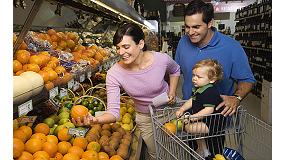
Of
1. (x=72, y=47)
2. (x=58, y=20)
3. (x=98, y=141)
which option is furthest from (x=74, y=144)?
(x=58, y=20)

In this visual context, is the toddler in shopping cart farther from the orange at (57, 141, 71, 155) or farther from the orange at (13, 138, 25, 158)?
the orange at (13, 138, 25, 158)

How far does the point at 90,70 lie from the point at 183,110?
4.81ft

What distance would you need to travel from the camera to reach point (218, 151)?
87.7 inches

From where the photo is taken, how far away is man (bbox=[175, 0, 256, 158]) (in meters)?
2.44

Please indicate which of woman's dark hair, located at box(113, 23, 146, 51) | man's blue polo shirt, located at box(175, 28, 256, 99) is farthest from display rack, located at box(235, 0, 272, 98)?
woman's dark hair, located at box(113, 23, 146, 51)

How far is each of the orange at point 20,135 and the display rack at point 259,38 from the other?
6253 millimetres

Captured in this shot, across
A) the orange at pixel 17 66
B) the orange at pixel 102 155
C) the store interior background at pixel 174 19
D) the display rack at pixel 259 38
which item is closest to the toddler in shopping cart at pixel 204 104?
the orange at pixel 102 155

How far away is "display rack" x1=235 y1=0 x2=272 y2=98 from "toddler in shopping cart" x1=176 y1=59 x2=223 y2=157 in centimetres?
561

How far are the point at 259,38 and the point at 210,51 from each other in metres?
7.20

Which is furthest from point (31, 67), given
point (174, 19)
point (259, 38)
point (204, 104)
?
point (174, 19)

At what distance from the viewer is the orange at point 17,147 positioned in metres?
1.83

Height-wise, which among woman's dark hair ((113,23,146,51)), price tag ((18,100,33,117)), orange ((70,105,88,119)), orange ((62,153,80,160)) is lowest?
orange ((62,153,80,160))

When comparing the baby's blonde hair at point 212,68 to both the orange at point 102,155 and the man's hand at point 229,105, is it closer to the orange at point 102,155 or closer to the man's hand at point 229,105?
the man's hand at point 229,105

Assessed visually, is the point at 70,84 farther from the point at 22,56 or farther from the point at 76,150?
the point at 76,150
